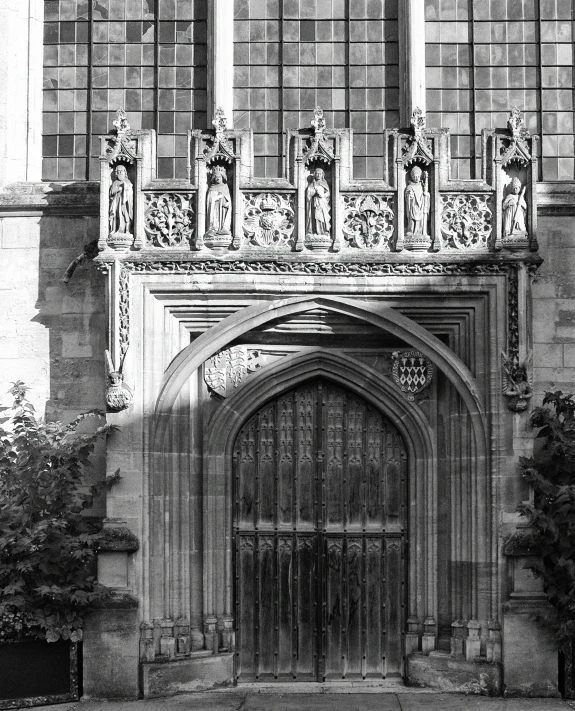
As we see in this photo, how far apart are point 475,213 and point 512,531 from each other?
3.35 metres

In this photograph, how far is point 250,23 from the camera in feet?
50.6

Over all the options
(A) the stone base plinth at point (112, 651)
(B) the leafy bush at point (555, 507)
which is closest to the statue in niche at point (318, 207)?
(B) the leafy bush at point (555, 507)

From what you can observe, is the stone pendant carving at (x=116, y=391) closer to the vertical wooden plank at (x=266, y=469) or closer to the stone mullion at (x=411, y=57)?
the vertical wooden plank at (x=266, y=469)

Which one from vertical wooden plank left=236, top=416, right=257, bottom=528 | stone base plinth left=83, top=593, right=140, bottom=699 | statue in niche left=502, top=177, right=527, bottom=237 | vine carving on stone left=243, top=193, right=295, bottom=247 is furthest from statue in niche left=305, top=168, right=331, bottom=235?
stone base plinth left=83, top=593, right=140, bottom=699

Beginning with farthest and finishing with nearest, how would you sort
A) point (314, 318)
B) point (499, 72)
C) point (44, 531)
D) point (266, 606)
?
point (499, 72), point (266, 606), point (314, 318), point (44, 531)

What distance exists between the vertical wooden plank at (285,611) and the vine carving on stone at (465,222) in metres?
3.67

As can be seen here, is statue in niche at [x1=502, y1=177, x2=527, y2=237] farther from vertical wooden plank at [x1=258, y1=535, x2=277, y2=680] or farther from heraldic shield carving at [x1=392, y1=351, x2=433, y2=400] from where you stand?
vertical wooden plank at [x1=258, y1=535, x2=277, y2=680]

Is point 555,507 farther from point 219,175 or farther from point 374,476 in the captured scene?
point 219,175

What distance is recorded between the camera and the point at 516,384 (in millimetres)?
13625

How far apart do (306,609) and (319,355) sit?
108 inches

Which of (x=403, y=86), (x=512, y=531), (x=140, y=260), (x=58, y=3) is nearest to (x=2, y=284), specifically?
(x=140, y=260)

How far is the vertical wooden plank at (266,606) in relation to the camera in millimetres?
14188

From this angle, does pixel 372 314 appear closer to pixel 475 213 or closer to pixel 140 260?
pixel 475 213

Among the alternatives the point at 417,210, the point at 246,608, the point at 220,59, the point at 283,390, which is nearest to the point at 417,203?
the point at 417,210
